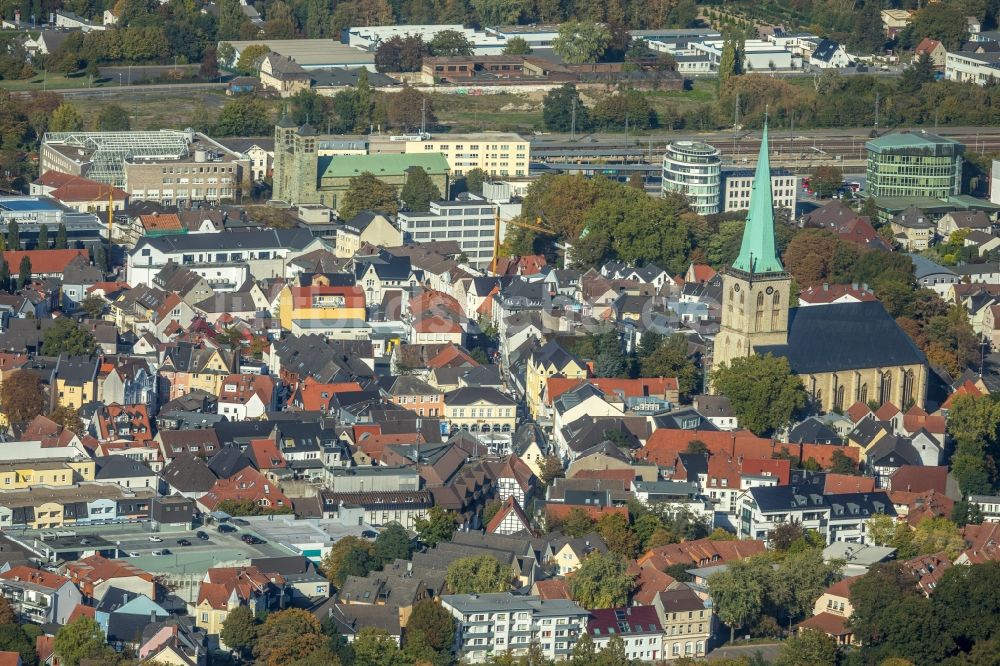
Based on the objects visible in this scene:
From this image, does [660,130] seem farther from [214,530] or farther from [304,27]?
[214,530]

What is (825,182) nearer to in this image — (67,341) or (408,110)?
(408,110)

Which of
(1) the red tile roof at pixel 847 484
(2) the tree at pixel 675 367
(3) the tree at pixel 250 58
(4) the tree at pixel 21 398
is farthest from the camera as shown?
(3) the tree at pixel 250 58

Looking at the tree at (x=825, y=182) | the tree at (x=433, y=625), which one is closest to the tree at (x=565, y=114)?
the tree at (x=825, y=182)

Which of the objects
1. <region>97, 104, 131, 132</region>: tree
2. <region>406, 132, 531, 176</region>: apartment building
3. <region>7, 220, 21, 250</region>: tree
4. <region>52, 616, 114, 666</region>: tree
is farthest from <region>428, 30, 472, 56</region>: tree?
<region>52, 616, 114, 666</region>: tree

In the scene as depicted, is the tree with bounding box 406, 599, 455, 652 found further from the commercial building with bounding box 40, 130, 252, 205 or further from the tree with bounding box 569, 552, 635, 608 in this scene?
the commercial building with bounding box 40, 130, 252, 205

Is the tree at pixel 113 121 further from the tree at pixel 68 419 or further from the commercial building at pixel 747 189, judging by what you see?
the tree at pixel 68 419

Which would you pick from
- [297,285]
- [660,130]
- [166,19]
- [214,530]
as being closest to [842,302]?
[297,285]

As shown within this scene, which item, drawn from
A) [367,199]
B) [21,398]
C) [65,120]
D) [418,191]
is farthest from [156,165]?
[21,398]
